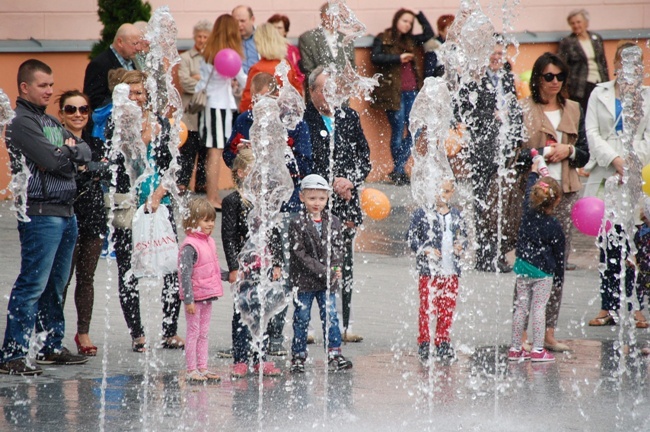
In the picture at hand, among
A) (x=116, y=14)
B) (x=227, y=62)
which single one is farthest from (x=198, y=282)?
(x=116, y=14)

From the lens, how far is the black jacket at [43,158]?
23.8 feet

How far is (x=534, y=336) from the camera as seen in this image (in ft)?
26.1

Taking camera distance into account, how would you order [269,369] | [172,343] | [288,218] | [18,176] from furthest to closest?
[172,343], [288,218], [269,369], [18,176]

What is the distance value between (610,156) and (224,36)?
523cm

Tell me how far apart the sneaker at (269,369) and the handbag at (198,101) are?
6.13 m

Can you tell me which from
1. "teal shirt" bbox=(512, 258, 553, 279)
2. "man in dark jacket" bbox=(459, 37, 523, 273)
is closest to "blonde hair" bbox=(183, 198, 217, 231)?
"teal shirt" bbox=(512, 258, 553, 279)

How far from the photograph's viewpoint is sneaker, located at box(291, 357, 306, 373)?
7477 mm

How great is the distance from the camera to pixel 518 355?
7949 mm

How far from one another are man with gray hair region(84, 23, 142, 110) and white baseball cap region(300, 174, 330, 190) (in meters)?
2.08

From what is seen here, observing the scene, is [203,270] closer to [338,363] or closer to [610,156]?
[338,363]

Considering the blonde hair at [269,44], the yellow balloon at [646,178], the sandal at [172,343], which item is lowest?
the sandal at [172,343]

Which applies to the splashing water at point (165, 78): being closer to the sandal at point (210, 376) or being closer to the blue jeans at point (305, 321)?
the blue jeans at point (305, 321)

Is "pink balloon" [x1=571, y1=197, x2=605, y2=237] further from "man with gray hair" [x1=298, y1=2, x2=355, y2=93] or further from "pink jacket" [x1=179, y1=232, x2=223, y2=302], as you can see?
"man with gray hair" [x1=298, y1=2, x2=355, y2=93]

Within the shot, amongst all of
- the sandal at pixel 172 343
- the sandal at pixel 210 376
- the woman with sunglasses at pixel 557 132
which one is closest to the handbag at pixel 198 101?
the woman with sunglasses at pixel 557 132
